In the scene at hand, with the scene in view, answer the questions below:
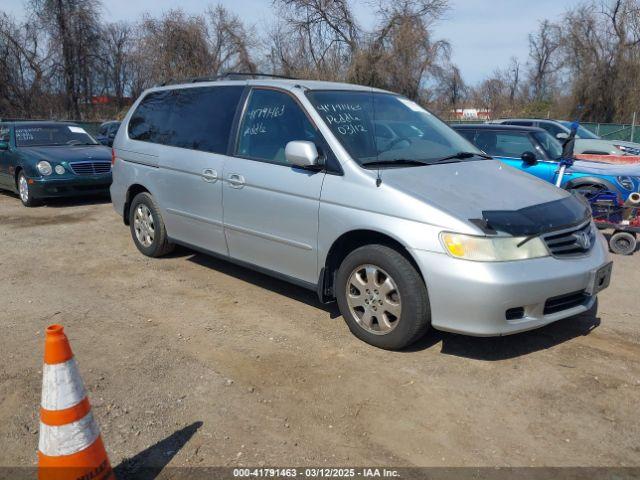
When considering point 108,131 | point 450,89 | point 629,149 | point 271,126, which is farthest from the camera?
point 450,89

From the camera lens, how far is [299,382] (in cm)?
359

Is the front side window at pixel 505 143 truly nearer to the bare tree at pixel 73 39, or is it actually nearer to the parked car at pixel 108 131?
the parked car at pixel 108 131

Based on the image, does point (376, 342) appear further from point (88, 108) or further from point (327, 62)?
point (88, 108)

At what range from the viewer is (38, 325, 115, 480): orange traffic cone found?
2.40 meters

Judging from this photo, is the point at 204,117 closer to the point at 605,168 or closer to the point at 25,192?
the point at 605,168

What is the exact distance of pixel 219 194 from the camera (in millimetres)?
4996

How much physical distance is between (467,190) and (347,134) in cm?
103

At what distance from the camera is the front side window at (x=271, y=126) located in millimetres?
4504

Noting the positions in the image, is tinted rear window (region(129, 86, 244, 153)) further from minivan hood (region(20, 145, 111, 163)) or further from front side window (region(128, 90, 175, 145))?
minivan hood (region(20, 145, 111, 163))

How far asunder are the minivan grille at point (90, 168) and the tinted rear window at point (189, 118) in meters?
3.82

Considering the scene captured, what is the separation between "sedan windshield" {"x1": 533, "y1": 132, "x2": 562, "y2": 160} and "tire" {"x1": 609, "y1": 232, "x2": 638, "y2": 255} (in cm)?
158

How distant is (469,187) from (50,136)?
30.2ft

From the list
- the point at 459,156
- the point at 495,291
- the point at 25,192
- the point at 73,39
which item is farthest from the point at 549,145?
the point at 73,39

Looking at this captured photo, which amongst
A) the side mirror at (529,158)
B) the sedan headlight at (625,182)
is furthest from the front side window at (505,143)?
the sedan headlight at (625,182)
